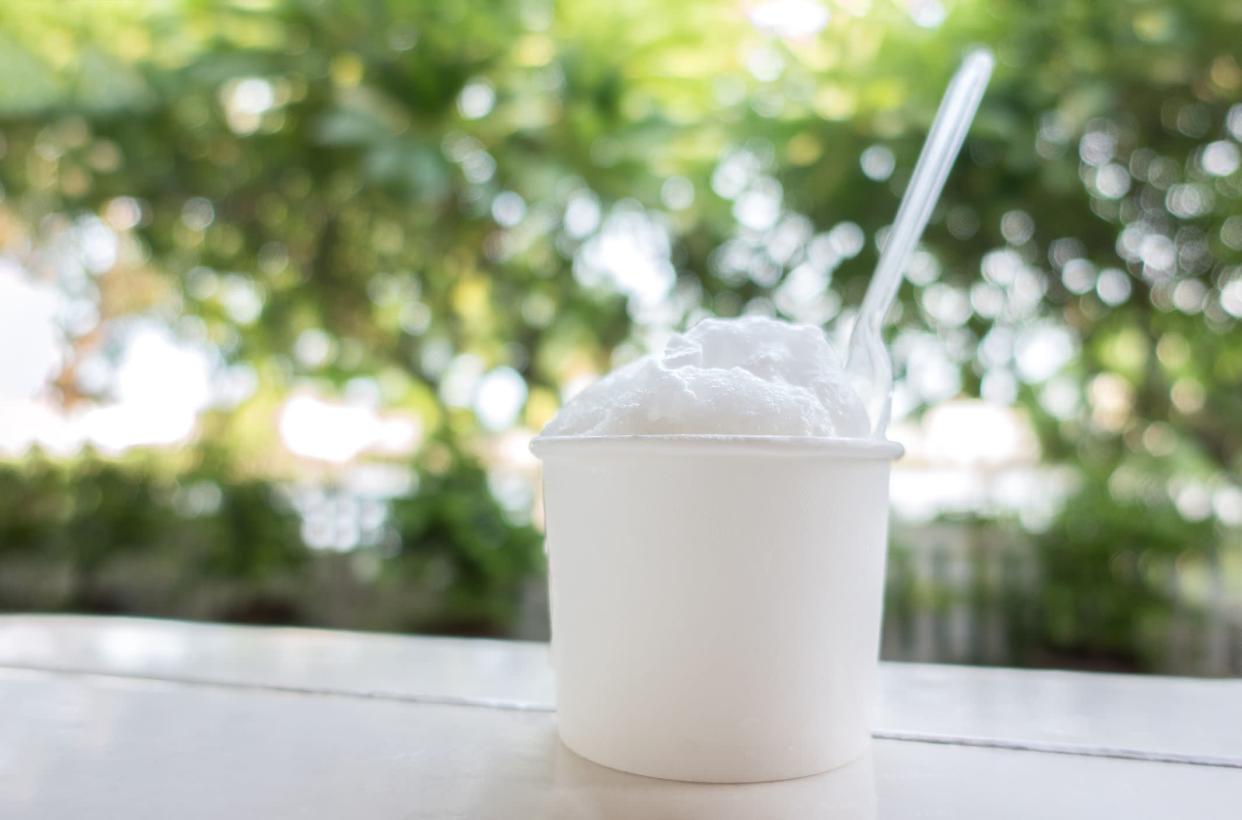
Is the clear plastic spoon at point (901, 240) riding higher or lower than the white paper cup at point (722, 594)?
higher

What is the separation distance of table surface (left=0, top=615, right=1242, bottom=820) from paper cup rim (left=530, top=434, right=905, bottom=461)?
0.53ft

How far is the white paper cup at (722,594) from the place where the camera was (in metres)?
0.39

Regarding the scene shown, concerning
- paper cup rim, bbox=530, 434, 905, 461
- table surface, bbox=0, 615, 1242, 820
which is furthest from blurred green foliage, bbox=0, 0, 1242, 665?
paper cup rim, bbox=530, 434, 905, 461

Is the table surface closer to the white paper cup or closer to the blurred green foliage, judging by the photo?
the white paper cup

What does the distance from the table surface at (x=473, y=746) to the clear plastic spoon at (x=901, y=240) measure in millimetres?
196

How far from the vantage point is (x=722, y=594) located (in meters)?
0.39

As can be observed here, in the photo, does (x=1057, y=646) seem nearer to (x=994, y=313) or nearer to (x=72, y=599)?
(x=994, y=313)

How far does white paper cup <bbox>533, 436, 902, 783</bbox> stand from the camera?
15.4 inches

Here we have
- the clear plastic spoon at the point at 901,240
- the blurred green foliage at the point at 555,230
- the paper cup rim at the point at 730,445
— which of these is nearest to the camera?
the paper cup rim at the point at 730,445

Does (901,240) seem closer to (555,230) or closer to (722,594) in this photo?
(722,594)

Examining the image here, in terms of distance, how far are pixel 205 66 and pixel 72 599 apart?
185 cm

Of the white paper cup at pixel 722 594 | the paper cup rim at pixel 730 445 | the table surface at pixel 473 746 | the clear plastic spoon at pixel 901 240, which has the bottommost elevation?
the table surface at pixel 473 746

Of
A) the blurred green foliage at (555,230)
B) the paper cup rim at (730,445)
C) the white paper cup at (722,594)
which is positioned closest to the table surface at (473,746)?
the white paper cup at (722,594)

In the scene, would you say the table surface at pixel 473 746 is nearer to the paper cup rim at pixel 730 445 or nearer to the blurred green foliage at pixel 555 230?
the paper cup rim at pixel 730 445
